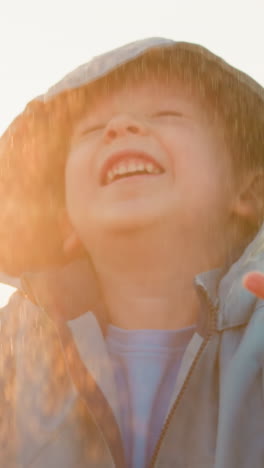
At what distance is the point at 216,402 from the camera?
6.05 ft

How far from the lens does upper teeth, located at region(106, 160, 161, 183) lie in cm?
223

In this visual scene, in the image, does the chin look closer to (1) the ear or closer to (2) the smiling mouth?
(2) the smiling mouth

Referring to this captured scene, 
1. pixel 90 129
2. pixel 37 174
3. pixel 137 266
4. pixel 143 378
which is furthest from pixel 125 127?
pixel 143 378

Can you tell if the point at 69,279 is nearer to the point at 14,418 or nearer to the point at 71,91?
the point at 14,418

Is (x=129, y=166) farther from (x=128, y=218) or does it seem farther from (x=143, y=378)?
(x=143, y=378)

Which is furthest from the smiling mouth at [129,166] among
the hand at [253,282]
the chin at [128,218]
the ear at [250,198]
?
the hand at [253,282]

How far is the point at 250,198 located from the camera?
2459mm

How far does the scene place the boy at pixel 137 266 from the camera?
1.84m

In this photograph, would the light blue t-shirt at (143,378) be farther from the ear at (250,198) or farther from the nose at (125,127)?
the nose at (125,127)

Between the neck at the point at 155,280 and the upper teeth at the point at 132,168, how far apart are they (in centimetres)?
23

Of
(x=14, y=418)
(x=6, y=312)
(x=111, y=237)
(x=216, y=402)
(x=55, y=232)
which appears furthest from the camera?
(x=55, y=232)

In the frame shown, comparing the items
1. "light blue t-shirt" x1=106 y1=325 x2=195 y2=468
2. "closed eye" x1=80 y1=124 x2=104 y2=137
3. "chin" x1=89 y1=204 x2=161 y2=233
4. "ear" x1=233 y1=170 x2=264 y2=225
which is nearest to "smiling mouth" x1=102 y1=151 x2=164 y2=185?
"chin" x1=89 y1=204 x2=161 y2=233

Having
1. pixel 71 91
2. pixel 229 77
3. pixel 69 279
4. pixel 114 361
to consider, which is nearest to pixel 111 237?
pixel 69 279

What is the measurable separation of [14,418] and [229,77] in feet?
5.07
